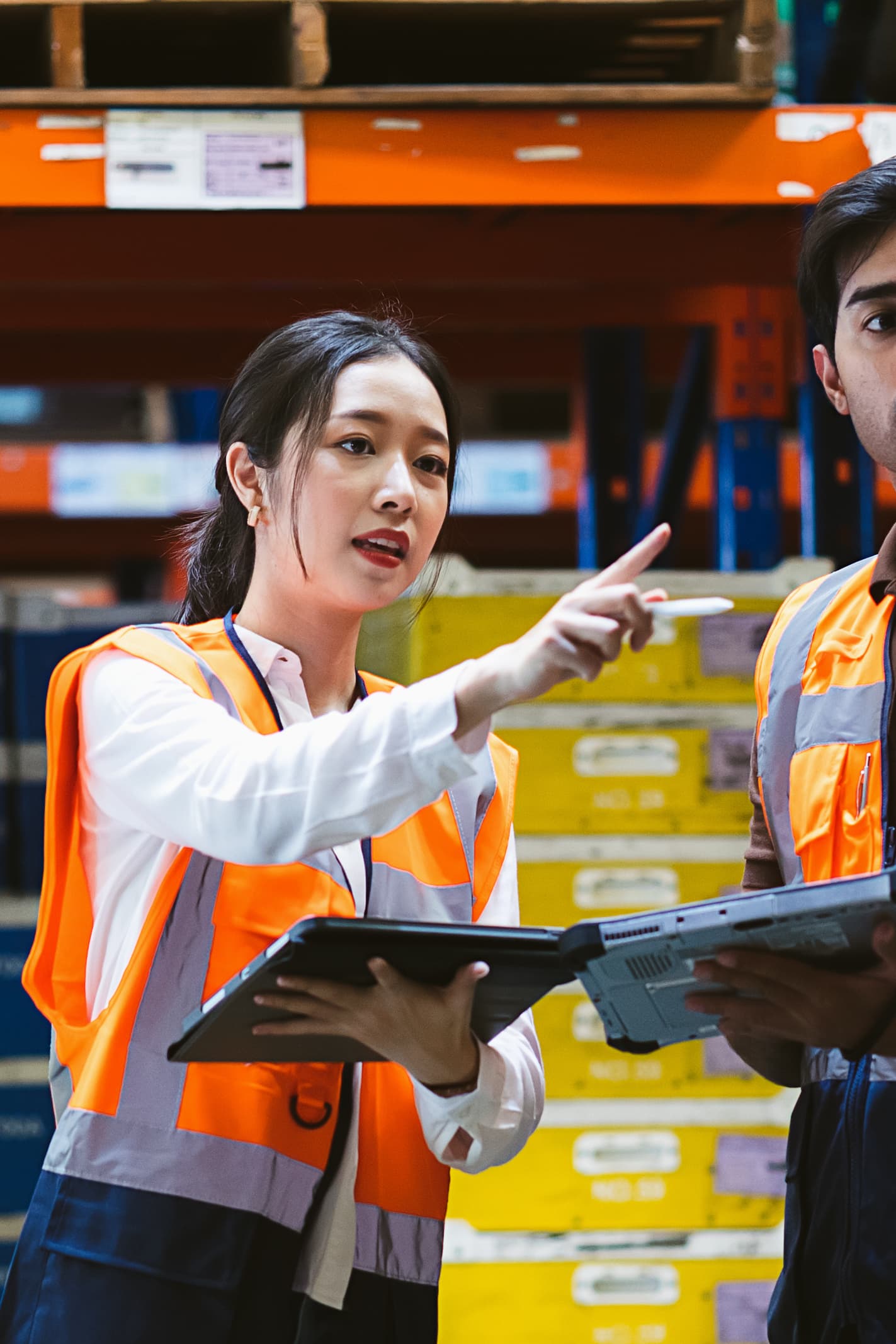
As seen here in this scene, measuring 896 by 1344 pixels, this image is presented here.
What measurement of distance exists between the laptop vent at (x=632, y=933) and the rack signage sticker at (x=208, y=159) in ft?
4.80

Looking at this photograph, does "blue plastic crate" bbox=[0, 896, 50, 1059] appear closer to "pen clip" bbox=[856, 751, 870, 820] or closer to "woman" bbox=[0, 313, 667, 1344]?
"woman" bbox=[0, 313, 667, 1344]

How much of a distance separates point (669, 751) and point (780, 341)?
3.12 ft

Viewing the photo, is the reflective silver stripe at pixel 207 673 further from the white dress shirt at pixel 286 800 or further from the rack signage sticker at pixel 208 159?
the rack signage sticker at pixel 208 159

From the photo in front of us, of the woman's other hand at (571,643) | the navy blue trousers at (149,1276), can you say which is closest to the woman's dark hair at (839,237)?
the woman's other hand at (571,643)

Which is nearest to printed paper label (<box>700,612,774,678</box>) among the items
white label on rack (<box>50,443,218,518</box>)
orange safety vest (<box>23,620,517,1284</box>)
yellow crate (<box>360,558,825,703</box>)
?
yellow crate (<box>360,558,825,703</box>)

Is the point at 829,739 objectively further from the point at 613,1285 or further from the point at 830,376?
the point at 613,1285

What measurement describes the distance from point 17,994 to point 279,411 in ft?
5.57

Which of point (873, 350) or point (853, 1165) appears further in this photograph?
point (873, 350)

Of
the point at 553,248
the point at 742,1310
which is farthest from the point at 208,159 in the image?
the point at 742,1310

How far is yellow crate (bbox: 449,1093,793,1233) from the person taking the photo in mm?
2820

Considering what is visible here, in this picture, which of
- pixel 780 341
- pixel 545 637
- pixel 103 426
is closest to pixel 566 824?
pixel 780 341

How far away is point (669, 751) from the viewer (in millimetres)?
2891

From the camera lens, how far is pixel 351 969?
1.41 metres

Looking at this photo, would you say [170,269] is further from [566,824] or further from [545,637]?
[545,637]
